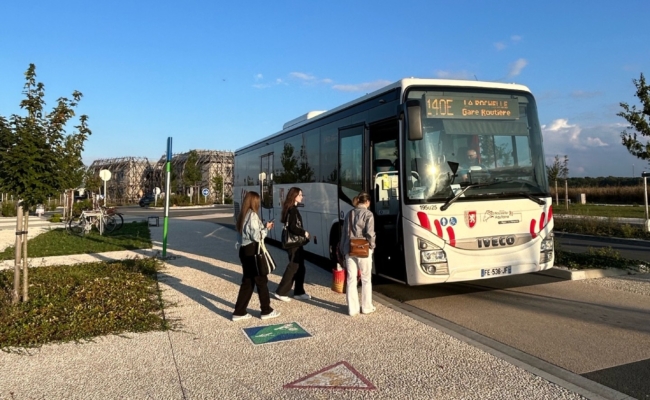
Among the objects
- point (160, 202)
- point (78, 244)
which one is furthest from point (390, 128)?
point (160, 202)

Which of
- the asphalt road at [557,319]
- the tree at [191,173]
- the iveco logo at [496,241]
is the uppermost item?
the tree at [191,173]

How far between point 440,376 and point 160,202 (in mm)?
60497

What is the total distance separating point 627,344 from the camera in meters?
5.54

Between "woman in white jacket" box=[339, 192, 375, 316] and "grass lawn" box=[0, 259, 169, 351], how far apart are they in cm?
255

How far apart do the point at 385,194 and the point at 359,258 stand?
2.16 meters

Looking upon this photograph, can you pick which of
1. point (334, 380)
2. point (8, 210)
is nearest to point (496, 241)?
point (334, 380)

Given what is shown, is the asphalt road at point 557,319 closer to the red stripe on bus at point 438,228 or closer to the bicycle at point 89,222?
the red stripe on bus at point 438,228

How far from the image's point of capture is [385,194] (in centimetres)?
870

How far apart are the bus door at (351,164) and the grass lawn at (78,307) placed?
3.74m

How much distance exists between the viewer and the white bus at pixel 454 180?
712cm

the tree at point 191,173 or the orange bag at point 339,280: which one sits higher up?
the tree at point 191,173

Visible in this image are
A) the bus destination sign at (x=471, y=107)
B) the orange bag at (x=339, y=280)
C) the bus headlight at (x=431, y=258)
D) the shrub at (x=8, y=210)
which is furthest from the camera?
the shrub at (x=8, y=210)

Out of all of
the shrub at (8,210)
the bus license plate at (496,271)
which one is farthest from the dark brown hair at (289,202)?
the shrub at (8,210)

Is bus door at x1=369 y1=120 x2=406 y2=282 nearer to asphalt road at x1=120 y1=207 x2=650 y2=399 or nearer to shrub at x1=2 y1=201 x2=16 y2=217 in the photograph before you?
asphalt road at x1=120 y1=207 x2=650 y2=399
